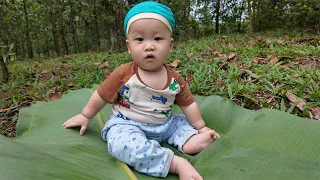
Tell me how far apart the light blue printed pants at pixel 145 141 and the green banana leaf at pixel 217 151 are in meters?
0.04

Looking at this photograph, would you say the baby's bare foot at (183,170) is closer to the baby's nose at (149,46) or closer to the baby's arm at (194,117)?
the baby's arm at (194,117)

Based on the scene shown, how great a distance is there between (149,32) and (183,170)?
662 millimetres

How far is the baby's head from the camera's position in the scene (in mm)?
1268

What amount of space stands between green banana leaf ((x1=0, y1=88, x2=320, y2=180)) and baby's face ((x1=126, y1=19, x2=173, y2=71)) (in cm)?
49

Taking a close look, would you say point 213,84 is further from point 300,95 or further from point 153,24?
point 153,24

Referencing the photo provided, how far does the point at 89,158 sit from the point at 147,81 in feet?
1.62

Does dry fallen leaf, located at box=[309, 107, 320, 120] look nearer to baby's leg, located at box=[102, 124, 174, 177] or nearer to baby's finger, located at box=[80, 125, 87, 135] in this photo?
baby's leg, located at box=[102, 124, 174, 177]

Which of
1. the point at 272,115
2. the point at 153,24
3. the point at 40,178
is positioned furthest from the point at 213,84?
the point at 40,178

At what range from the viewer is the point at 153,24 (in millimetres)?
1267

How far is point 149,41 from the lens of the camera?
1.29 metres

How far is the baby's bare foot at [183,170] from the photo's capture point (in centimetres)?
103

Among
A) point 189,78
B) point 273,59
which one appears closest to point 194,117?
point 189,78

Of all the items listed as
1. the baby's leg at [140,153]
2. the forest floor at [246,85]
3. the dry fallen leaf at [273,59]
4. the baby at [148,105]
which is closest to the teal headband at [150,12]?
the baby at [148,105]

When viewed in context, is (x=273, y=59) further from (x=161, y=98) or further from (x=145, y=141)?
(x=145, y=141)
